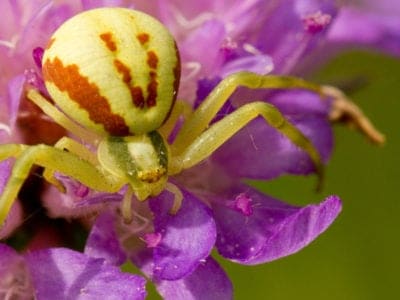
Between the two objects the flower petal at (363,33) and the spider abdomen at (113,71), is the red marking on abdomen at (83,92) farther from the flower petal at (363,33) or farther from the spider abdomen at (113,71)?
the flower petal at (363,33)

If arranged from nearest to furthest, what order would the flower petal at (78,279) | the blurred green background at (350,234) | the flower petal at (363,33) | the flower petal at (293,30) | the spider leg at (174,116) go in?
the flower petal at (78,279) < the spider leg at (174,116) < the flower petal at (293,30) < the flower petal at (363,33) < the blurred green background at (350,234)

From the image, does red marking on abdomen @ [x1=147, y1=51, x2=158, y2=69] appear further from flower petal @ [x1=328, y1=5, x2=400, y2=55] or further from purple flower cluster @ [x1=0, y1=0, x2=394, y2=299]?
flower petal @ [x1=328, y1=5, x2=400, y2=55]

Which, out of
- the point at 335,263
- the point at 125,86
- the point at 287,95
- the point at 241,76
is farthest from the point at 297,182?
the point at 125,86

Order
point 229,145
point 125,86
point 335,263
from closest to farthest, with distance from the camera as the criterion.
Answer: point 125,86 → point 229,145 → point 335,263

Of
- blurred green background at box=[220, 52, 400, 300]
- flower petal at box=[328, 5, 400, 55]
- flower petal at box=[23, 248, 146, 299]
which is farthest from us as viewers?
blurred green background at box=[220, 52, 400, 300]

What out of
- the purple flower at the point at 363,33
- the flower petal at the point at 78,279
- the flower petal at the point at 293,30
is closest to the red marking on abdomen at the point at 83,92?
the flower petal at the point at 78,279

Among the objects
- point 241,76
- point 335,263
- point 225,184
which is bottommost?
point 335,263

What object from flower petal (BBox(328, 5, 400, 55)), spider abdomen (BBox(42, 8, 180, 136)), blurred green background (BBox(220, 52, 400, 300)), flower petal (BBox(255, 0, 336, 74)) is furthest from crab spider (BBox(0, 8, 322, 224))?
blurred green background (BBox(220, 52, 400, 300))

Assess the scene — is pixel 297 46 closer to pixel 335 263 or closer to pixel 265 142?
pixel 265 142
